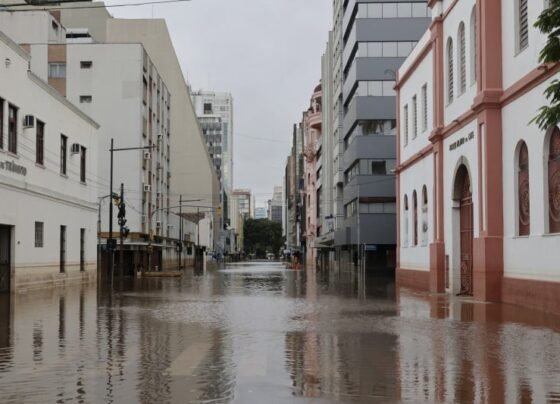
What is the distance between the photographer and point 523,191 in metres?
20.8

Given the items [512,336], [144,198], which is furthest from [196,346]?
[144,198]

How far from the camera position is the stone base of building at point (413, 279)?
32000mm

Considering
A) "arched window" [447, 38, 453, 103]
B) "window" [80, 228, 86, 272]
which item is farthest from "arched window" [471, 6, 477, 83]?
"window" [80, 228, 86, 272]

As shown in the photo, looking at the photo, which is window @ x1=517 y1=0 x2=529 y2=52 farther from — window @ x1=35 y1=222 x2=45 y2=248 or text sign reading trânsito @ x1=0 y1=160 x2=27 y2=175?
window @ x1=35 y1=222 x2=45 y2=248

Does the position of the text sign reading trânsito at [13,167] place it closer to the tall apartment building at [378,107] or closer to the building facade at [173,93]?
the tall apartment building at [378,107]

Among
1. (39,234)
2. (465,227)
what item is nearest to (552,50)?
(465,227)

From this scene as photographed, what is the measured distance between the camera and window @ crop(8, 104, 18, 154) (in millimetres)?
28458

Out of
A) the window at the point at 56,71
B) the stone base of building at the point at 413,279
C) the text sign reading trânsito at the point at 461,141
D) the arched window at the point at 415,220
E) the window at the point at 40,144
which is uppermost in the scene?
the window at the point at 56,71

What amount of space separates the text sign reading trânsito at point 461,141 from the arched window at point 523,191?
3868 millimetres

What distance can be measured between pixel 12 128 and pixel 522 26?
19.5 meters

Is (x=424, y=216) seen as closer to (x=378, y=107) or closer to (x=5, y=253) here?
(x=5, y=253)

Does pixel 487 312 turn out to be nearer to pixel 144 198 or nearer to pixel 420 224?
pixel 420 224

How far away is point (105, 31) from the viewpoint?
76938 mm

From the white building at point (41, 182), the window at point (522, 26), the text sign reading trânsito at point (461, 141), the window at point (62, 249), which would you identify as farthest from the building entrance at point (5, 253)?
the window at point (522, 26)
